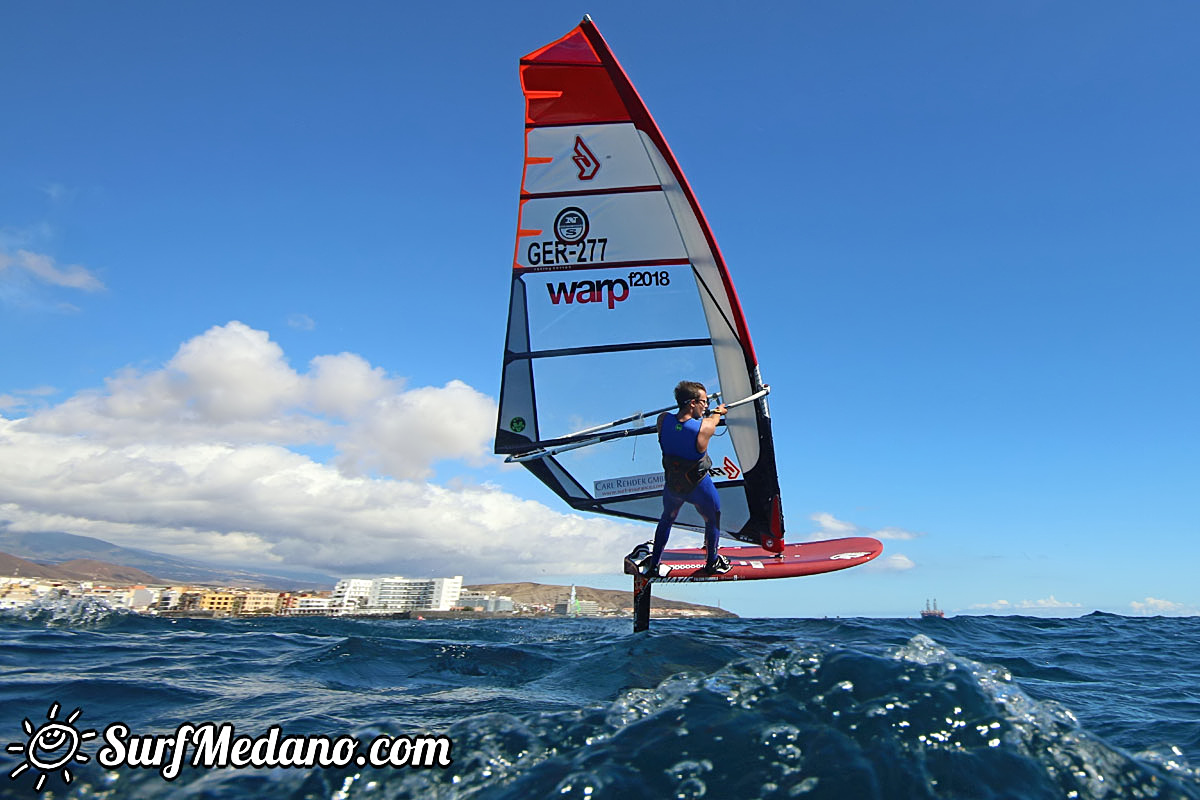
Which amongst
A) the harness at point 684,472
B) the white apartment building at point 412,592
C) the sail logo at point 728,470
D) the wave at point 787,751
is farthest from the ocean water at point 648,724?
the white apartment building at point 412,592

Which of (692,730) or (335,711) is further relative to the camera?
(335,711)

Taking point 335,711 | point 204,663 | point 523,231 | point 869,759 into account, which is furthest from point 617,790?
point 523,231

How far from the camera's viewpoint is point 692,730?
3316mm

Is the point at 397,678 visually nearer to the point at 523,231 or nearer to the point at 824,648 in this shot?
the point at 824,648

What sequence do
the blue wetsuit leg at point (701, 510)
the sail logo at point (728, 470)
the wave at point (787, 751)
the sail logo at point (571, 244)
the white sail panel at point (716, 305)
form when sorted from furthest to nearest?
the sail logo at point (728, 470), the sail logo at point (571, 244), the white sail panel at point (716, 305), the blue wetsuit leg at point (701, 510), the wave at point (787, 751)

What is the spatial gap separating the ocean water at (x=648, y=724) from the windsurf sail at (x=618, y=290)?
119 inches

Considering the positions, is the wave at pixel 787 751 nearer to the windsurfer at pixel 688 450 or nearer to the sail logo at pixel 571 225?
the windsurfer at pixel 688 450

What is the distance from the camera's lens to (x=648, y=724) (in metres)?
3.42

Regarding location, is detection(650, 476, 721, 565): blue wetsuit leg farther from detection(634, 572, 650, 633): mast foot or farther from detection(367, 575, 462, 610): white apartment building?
detection(367, 575, 462, 610): white apartment building

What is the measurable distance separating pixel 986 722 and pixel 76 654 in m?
9.03

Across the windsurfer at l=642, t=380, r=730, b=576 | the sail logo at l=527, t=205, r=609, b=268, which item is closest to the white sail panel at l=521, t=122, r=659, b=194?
the sail logo at l=527, t=205, r=609, b=268

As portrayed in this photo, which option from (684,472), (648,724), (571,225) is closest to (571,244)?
(571,225)

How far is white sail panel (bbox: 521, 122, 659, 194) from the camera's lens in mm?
8461

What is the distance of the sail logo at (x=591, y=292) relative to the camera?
870 cm
